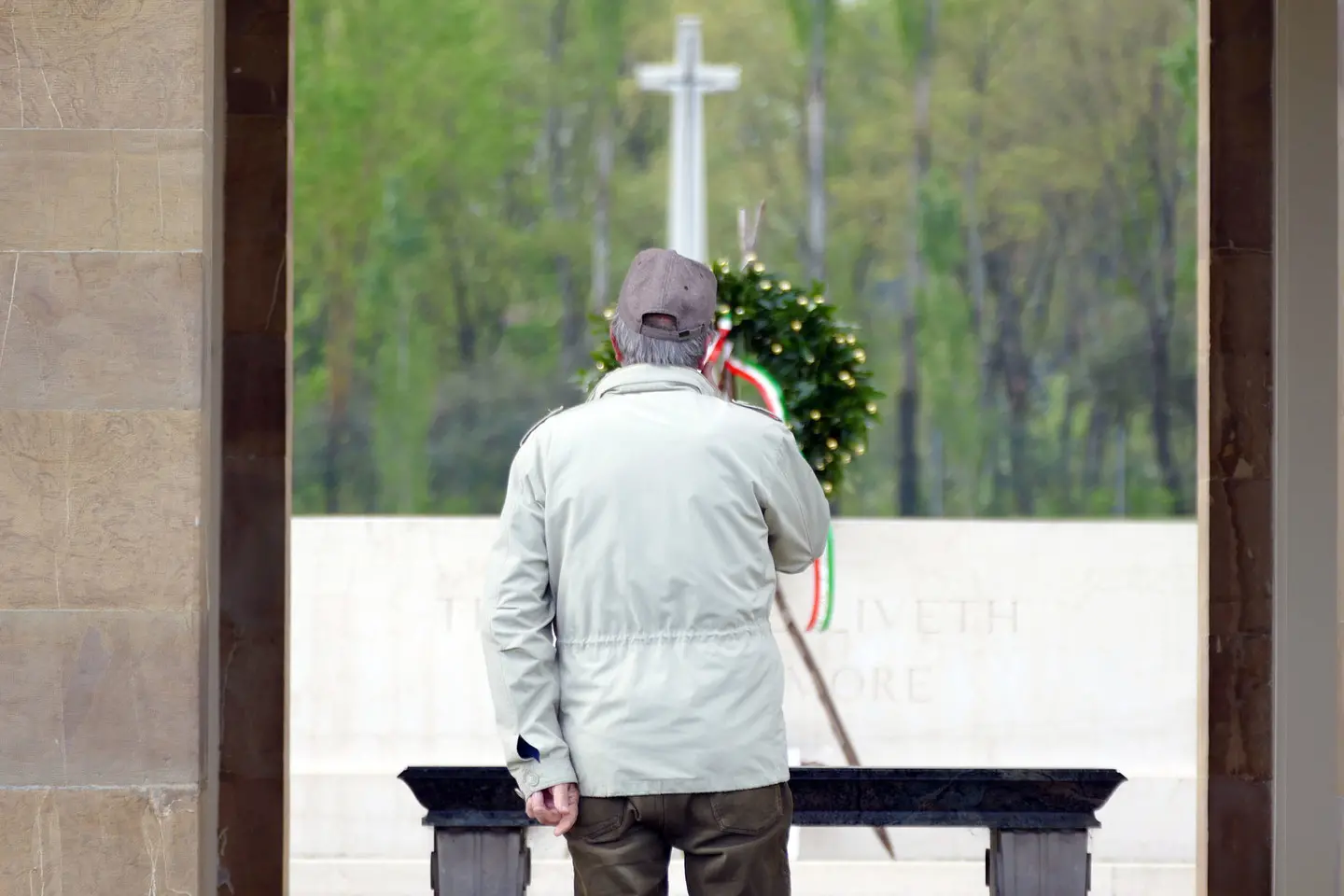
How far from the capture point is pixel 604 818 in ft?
8.15

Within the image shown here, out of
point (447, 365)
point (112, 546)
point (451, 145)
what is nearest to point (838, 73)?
point (451, 145)

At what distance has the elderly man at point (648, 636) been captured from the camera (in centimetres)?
245

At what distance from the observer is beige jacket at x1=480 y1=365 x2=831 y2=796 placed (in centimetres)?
244

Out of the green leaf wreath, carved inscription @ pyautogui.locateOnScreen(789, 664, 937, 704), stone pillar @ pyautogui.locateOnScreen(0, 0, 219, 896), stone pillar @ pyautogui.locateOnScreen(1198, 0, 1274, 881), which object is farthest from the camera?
carved inscription @ pyautogui.locateOnScreen(789, 664, 937, 704)

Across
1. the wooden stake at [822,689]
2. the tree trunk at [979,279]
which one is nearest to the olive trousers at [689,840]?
the wooden stake at [822,689]

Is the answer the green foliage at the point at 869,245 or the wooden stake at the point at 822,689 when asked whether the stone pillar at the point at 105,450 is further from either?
the green foliage at the point at 869,245

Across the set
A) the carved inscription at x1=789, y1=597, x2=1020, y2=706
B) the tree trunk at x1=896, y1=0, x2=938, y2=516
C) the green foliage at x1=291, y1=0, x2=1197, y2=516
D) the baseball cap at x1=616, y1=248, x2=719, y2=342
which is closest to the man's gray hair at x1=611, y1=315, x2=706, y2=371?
the baseball cap at x1=616, y1=248, x2=719, y2=342

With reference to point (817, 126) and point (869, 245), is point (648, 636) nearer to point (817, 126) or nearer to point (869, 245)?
point (869, 245)

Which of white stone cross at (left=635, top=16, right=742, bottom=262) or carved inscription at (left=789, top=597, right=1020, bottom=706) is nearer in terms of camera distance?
carved inscription at (left=789, top=597, right=1020, bottom=706)

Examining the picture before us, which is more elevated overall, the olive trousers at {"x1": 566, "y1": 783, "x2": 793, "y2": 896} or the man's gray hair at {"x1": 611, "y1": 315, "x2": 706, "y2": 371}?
the man's gray hair at {"x1": 611, "y1": 315, "x2": 706, "y2": 371}

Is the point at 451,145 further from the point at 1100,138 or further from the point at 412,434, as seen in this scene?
the point at 1100,138

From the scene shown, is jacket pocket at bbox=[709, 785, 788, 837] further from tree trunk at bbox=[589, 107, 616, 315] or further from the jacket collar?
tree trunk at bbox=[589, 107, 616, 315]

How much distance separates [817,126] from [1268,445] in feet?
68.5

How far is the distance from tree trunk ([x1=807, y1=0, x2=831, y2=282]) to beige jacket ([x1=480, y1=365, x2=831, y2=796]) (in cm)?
2258
